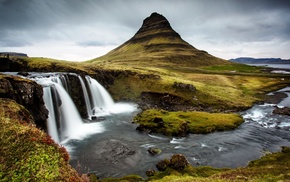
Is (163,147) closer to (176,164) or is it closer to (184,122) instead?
(176,164)

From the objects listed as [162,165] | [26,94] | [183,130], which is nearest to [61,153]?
[162,165]

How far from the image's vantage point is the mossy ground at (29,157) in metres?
12.5

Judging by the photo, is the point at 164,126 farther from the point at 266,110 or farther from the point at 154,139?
the point at 266,110

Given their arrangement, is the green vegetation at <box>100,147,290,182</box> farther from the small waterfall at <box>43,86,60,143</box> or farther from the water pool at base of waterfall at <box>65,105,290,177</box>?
the small waterfall at <box>43,86,60,143</box>

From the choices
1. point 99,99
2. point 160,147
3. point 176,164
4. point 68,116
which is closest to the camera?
point 176,164

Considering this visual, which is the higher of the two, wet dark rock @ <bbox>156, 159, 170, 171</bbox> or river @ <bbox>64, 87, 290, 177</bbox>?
wet dark rock @ <bbox>156, 159, 170, 171</bbox>

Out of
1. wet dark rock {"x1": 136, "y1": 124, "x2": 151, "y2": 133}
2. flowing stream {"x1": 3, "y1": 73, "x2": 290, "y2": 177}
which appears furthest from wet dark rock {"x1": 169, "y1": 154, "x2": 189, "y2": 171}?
wet dark rock {"x1": 136, "y1": 124, "x2": 151, "y2": 133}

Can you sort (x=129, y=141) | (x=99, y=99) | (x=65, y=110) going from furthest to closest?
(x=99, y=99) → (x=65, y=110) → (x=129, y=141)

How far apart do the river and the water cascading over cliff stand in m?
3.13

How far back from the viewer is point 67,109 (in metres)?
46.0

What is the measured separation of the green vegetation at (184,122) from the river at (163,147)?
1.69 metres

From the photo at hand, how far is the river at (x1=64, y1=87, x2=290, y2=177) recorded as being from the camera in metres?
28.7

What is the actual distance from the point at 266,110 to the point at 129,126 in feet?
137

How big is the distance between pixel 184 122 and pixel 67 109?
80.3 ft
